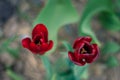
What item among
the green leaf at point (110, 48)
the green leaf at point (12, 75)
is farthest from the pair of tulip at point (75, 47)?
the green leaf at point (110, 48)

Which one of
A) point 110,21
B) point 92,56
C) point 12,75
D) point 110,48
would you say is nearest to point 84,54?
point 92,56

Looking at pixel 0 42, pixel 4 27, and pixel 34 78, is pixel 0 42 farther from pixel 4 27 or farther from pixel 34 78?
pixel 34 78

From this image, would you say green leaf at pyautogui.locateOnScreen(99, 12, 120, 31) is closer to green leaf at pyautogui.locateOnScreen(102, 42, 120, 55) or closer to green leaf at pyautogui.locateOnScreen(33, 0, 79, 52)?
green leaf at pyautogui.locateOnScreen(102, 42, 120, 55)

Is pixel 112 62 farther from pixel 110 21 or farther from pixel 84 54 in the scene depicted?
pixel 84 54

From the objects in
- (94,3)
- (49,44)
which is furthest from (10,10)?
(49,44)

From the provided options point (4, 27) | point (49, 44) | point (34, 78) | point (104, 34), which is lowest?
point (49, 44)

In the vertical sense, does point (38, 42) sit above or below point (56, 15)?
below

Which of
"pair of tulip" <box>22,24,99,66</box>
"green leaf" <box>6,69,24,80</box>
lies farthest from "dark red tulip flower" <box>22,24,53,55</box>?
"green leaf" <box>6,69,24,80</box>
